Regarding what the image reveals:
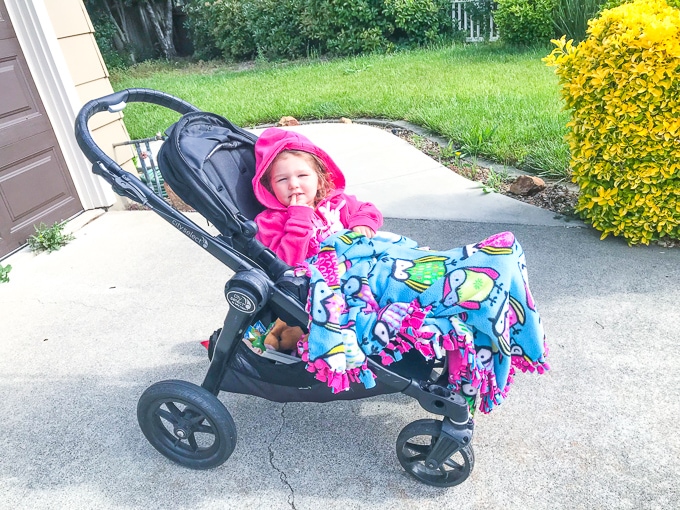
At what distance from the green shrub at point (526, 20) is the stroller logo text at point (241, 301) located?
9.17 meters

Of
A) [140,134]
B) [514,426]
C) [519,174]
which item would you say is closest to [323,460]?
[514,426]

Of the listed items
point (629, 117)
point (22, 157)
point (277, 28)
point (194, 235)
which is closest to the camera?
point (194, 235)

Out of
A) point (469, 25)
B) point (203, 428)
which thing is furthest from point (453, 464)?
point (469, 25)

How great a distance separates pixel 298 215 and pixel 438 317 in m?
0.77

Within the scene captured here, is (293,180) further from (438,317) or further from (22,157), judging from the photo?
(22,157)

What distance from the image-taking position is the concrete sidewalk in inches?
86.5

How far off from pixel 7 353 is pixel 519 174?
157 inches

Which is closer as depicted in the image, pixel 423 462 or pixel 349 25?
pixel 423 462

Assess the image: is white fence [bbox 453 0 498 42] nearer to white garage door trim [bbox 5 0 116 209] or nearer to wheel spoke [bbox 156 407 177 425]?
white garage door trim [bbox 5 0 116 209]

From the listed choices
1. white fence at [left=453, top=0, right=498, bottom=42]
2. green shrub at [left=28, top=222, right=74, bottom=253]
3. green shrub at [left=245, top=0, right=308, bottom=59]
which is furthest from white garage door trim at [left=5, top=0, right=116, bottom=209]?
white fence at [left=453, top=0, right=498, bottom=42]

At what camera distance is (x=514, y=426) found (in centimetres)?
243

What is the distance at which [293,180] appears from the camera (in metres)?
2.42

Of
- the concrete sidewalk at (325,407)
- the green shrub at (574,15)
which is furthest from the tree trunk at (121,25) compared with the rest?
the concrete sidewalk at (325,407)

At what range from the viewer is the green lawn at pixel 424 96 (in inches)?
213
